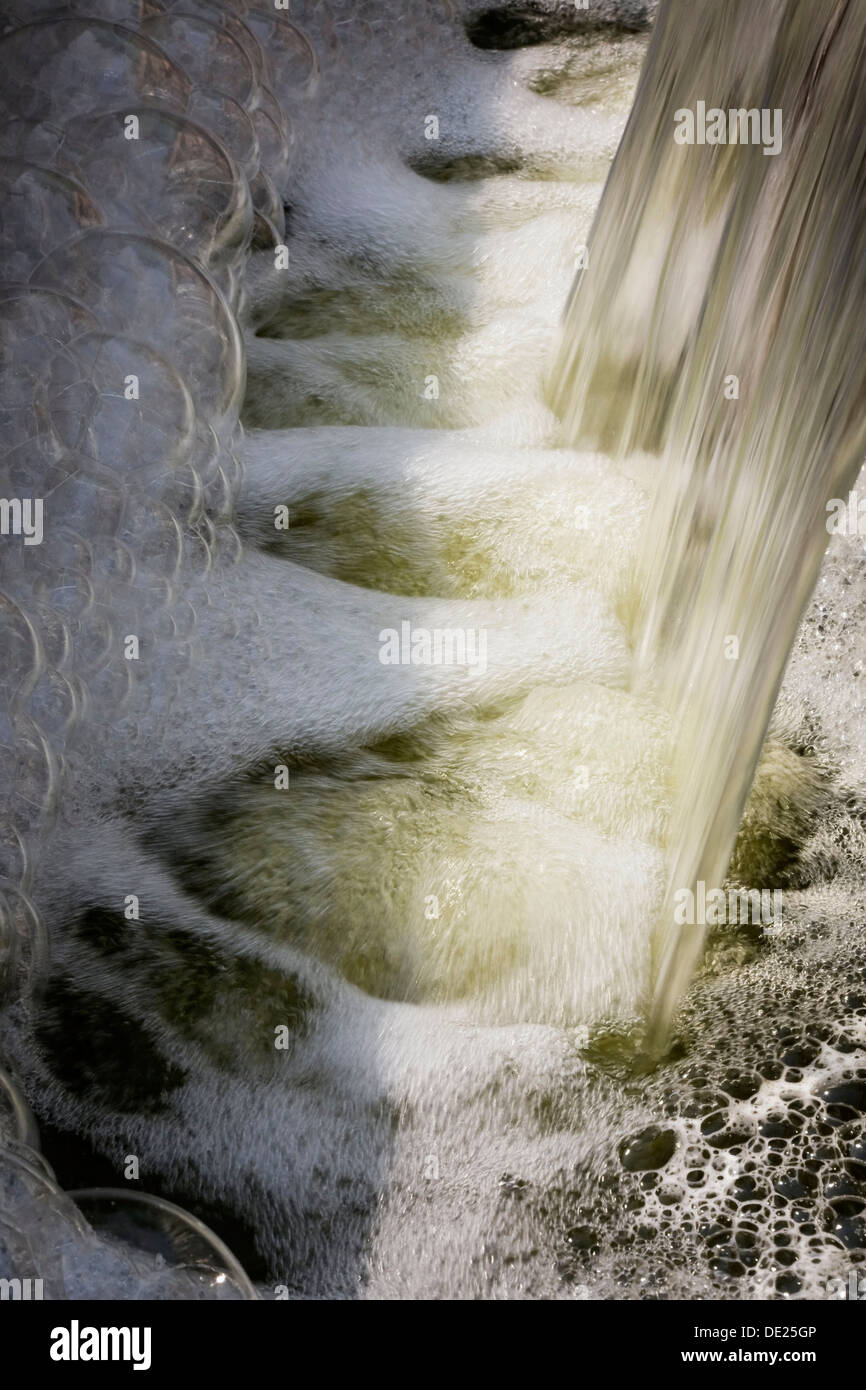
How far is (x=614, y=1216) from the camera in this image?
93 centimetres

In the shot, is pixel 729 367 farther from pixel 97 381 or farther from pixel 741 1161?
pixel 741 1161

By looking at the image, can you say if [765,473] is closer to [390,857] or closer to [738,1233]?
[390,857]

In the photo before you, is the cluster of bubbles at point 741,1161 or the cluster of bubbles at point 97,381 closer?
the cluster of bubbles at point 741,1161

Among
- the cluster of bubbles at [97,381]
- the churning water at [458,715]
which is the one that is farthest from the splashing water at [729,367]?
the cluster of bubbles at [97,381]

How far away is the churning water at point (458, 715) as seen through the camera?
0.96m

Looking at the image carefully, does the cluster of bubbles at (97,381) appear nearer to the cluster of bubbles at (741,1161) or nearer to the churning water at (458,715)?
the churning water at (458,715)

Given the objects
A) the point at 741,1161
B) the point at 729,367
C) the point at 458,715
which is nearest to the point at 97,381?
the point at 458,715

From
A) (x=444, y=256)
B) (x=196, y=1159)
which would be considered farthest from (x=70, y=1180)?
(x=444, y=256)

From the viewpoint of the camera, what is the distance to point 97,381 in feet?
4.03

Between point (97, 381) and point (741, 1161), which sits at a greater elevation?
point (97, 381)

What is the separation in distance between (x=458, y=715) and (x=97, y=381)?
1.51 feet

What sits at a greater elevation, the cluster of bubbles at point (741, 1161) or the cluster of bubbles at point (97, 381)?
the cluster of bubbles at point (97, 381)

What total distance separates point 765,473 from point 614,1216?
1.94 ft

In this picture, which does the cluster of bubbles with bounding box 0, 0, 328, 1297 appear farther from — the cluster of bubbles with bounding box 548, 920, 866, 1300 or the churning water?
the cluster of bubbles with bounding box 548, 920, 866, 1300
